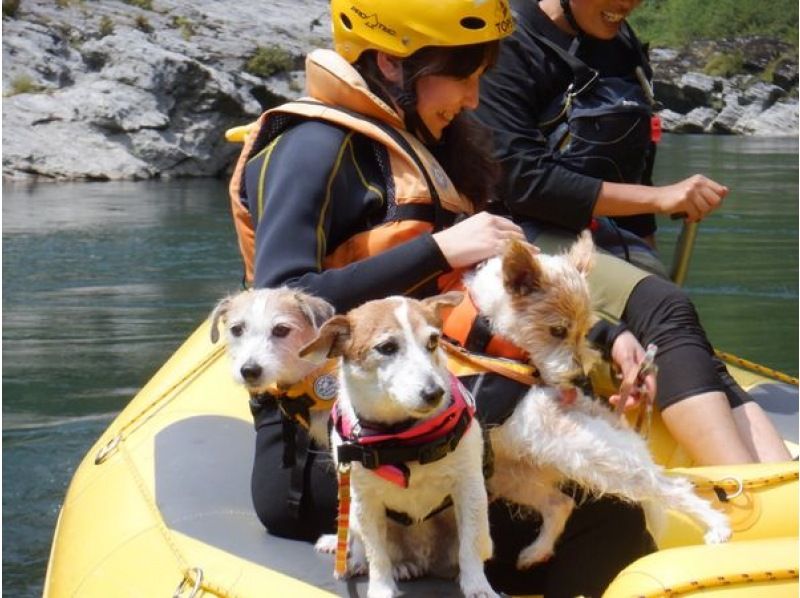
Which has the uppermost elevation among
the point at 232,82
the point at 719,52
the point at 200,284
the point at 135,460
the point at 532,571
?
the point at 532,571

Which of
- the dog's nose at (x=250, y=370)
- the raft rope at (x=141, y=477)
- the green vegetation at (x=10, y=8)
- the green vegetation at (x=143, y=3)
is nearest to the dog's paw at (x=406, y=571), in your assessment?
the raft rope at (x=141, y=477)

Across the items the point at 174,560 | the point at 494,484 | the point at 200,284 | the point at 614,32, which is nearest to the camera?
the point at 494,484

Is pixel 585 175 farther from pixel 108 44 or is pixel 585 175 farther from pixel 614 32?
pixel 108 44

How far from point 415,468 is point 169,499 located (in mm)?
821

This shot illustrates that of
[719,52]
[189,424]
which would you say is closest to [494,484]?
[189,424]

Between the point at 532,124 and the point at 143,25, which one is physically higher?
the point at 532,124

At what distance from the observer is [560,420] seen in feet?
7.50

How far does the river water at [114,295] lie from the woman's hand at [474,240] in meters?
2.92

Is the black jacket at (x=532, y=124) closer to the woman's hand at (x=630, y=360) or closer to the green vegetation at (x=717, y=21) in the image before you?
the woman's hand at (x=630, y=360)

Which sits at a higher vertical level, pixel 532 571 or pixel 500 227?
pixel 500 227

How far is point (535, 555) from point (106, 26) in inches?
755

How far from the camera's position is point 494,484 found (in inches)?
94.1

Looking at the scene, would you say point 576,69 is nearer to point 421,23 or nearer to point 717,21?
point 421,23

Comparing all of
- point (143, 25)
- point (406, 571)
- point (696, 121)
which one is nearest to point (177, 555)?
point (406, 571)
